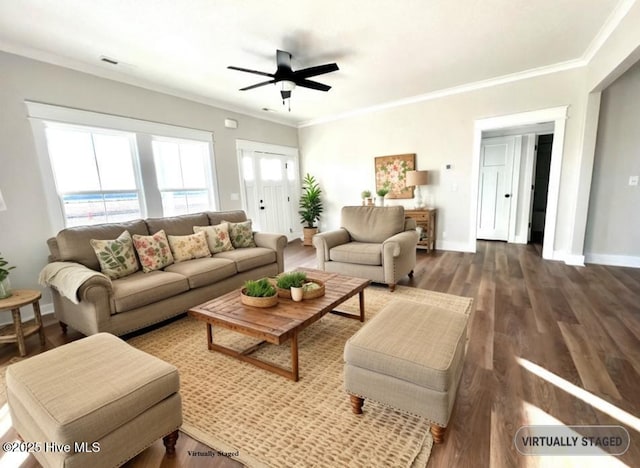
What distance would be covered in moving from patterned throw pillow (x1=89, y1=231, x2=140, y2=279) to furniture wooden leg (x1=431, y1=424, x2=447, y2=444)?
2.82 metres

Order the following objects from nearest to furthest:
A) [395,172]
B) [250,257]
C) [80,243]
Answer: [80,243] < [250,257] < [395,172]

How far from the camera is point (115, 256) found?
2711 mm

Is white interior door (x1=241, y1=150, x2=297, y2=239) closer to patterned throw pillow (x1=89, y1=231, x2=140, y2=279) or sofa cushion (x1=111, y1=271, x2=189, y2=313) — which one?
patterned throw pillow (x1=89, y1=231, x2=140, y2=279)

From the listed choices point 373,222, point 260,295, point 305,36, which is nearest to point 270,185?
point 373,222

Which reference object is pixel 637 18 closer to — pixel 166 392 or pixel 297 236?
pixel 166 392

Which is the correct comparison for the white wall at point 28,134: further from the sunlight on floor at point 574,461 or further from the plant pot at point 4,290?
the sunlight on floor at point 574,461

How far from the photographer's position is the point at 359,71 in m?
3.65

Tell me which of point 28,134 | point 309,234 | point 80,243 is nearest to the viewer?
point 80,243

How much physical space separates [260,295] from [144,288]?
3.62 feet

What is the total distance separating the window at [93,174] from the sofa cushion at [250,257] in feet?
4.71

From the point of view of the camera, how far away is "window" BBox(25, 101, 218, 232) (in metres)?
3.05

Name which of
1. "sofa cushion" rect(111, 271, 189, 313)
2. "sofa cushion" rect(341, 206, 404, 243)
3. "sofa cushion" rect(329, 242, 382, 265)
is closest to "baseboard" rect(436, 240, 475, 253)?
"sofa cushion" rect(341, 206, 404, 243)

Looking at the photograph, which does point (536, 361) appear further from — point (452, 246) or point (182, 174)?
point (182, 174)

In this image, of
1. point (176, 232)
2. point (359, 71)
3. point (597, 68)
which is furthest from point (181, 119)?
point (597, 68)
